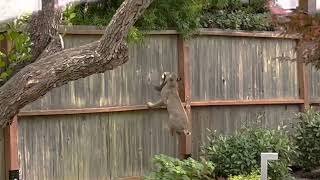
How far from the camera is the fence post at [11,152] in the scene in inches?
265

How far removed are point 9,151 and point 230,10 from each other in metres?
4.39

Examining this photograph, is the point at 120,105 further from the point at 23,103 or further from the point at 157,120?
the point at 23,103

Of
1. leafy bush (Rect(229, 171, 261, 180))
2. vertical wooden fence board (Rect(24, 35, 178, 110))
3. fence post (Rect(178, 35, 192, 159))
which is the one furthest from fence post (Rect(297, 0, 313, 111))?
leafy bush (Rect(229, 171, 261, 180))

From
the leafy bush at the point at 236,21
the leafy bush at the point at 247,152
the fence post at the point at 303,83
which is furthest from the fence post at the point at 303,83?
the leafy bush at the point at 247,152

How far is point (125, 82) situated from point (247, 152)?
5.67ft

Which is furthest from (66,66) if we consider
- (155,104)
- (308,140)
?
(308,140)

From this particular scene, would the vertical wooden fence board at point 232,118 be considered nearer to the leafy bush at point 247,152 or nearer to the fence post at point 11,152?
the leafy bush at point 247,152

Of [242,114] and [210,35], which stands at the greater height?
[210,35]

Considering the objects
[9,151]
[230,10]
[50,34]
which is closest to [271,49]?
[230,10]

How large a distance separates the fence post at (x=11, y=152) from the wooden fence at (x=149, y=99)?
0.15ft

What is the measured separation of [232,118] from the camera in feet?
30.2

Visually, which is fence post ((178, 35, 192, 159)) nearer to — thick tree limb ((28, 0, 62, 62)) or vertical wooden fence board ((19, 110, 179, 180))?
vertical wooden fence board ((19, 110, 179, 180))

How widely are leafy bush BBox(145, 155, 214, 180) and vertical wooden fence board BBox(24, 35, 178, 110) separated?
102cm

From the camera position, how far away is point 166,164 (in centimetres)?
712
